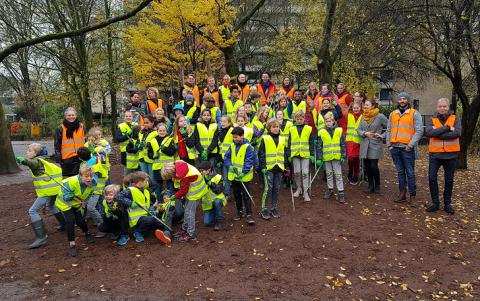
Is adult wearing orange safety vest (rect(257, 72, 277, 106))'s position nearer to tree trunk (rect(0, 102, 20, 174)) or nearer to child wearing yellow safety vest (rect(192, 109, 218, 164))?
child wearing yellow safety vest (rect(192, 109, 218, 164))

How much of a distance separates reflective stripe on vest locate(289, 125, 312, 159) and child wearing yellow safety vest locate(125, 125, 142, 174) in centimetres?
312

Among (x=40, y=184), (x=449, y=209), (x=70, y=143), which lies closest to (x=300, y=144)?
(x=449, y=209)

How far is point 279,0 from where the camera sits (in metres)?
27.5

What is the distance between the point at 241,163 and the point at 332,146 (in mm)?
2153

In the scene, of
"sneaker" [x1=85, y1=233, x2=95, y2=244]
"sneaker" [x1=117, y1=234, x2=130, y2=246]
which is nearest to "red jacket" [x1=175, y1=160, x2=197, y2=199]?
"sneaker" [x1=117, y1=234, x2=130, y2=246]

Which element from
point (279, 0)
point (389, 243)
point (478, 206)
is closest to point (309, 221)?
point (389, 243)

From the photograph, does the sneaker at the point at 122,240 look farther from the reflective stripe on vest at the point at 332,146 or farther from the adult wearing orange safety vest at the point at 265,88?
the adult wearing orange safety vest at the point at 265,88

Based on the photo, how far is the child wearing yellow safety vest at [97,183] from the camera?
645 centimetres

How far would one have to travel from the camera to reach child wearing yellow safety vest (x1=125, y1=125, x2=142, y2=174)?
7.69m

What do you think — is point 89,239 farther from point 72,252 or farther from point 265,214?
point 265,214

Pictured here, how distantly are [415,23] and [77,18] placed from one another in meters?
16.0

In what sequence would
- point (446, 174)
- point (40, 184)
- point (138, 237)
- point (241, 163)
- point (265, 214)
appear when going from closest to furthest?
1. point (40, 184)
2. point (138, 237)
3. point (241, 163)
4. point (265, 214)
5. point (446, 174)

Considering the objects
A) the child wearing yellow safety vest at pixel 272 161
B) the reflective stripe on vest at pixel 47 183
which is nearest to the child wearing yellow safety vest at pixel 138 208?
the reflective stripe on vest at pixel 47 183

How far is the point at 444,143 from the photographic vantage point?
7188 mm
